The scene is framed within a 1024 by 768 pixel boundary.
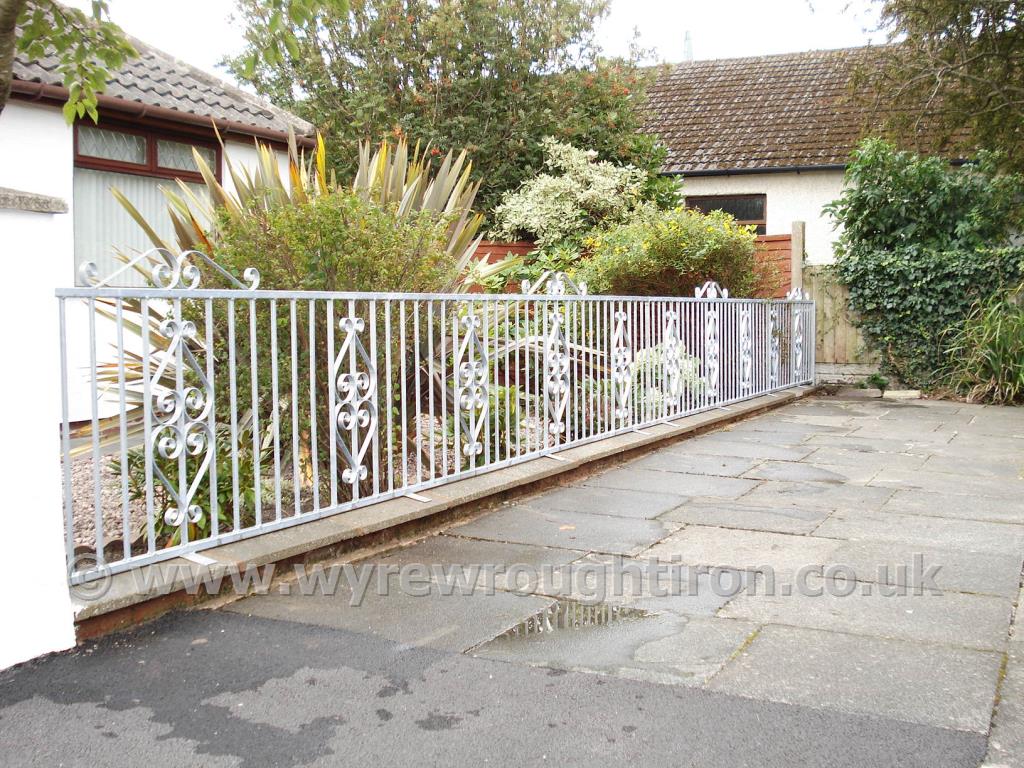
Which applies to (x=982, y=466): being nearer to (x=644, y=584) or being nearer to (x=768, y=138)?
(x=644, y=584)

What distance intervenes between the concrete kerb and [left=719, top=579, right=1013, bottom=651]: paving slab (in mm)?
1721

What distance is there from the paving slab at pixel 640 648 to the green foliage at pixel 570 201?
10.00 metres

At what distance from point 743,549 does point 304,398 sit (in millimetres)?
2232

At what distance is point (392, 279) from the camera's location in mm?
5309

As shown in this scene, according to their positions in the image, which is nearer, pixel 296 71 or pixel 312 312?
pixel 312 312

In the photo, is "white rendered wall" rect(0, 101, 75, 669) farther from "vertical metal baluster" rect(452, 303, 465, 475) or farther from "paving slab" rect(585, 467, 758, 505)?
"paving slab" rect(585, 467, 758, 505)

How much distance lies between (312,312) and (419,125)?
10.8m

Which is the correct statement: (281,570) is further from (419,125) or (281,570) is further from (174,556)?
(419,125)

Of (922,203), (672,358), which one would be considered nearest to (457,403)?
(672,358)

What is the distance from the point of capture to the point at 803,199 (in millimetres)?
18172

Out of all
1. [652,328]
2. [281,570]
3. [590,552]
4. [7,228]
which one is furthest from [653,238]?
[7,228]

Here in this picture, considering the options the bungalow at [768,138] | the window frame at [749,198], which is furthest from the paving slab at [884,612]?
the window frame at [749,198]

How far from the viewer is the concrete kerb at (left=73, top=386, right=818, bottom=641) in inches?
141

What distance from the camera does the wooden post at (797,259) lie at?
1368 centimetres
